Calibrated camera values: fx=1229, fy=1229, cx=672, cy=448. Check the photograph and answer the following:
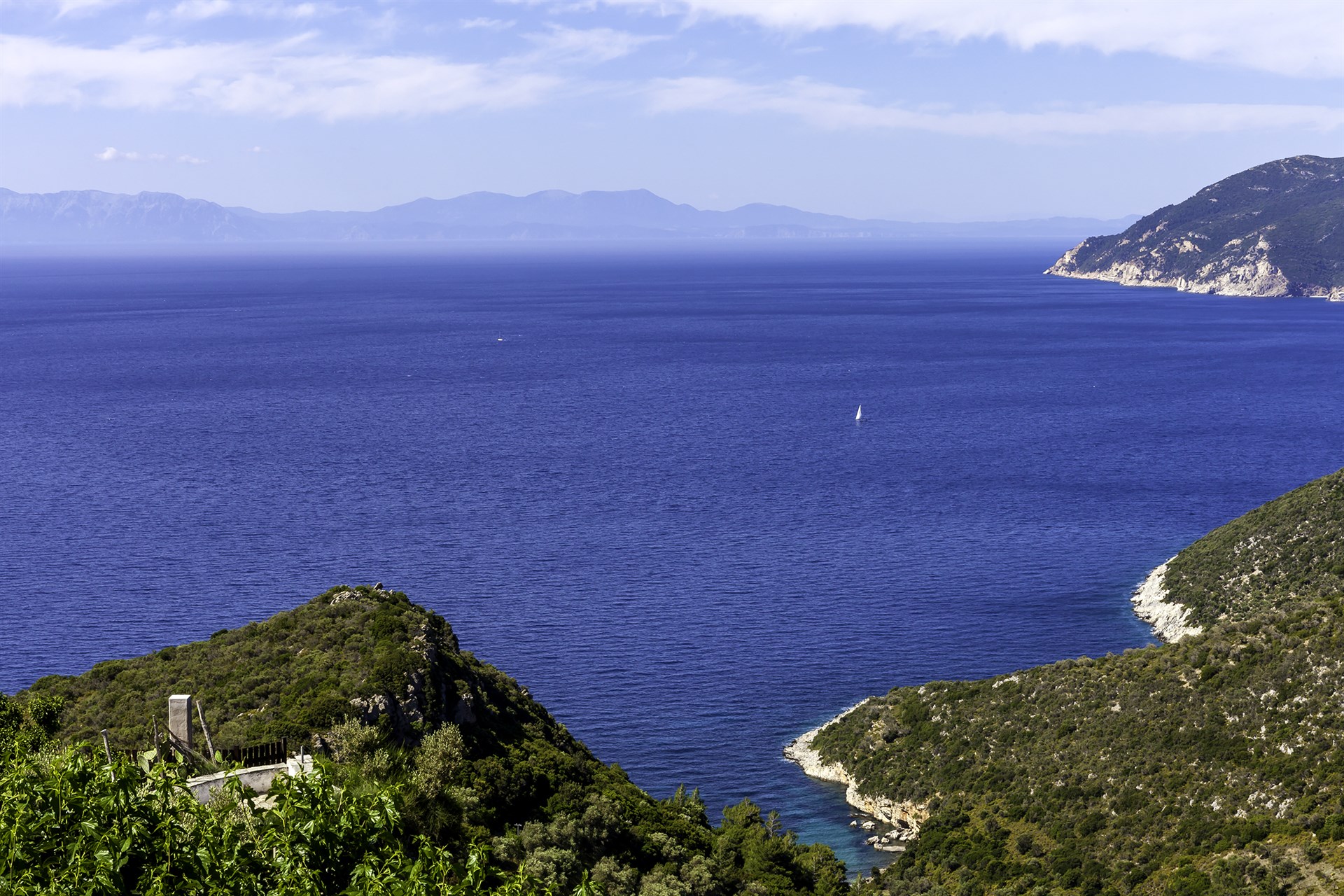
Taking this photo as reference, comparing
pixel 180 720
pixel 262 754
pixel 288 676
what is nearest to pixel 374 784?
pixel 180 720

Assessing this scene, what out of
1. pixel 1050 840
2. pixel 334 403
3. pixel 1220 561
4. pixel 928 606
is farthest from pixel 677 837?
pixel 334 403

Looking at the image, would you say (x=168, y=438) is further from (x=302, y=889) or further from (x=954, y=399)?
(x=302, y=889)

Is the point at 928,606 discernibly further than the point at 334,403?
No

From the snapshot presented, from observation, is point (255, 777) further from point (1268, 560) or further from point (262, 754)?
point (1268, 560)

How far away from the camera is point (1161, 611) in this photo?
244ft

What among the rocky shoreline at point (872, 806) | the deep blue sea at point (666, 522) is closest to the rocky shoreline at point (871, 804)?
the rocky shoreline at point (872, 806)

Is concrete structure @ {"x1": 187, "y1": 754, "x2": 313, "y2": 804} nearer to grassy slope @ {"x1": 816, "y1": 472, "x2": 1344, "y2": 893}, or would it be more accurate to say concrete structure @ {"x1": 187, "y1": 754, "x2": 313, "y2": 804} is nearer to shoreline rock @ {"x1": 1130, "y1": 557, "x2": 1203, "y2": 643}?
grassy slope @ {"x1": 816, "y1": 472, "x2": 1344, "y2": 893}

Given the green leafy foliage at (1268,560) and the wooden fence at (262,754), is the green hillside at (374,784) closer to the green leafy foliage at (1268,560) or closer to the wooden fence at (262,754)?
the wooden fence at (262,754)

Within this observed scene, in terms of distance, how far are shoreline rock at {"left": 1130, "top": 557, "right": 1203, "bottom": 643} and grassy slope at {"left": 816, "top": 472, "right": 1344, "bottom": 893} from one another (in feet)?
38.1

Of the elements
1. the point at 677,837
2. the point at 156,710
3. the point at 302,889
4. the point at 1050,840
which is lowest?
the point at 1050,840

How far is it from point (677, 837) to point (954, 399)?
127740 millimetres

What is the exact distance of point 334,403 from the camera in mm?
152125

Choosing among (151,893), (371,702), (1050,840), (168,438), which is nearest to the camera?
(151,893)

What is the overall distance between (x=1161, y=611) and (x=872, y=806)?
29.9 metres
